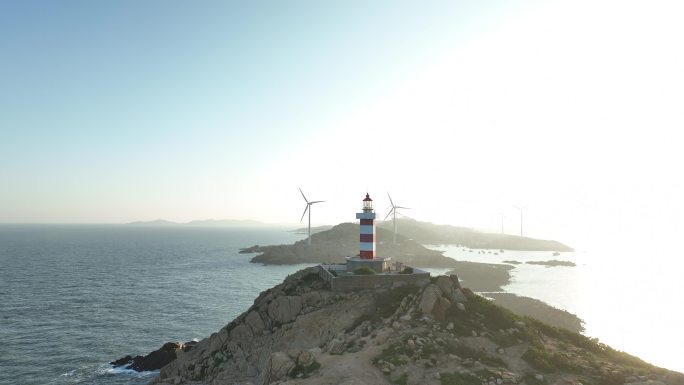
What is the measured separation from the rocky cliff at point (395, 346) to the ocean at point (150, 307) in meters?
15.4

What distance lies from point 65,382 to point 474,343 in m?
43.7

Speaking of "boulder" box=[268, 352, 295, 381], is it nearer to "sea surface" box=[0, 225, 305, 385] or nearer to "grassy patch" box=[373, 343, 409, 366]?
A: "grassy patch" box=[373, 343, 409, 366]

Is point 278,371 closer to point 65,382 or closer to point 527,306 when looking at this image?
point 65,382

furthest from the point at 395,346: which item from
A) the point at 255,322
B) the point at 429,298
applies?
the point at 255,322

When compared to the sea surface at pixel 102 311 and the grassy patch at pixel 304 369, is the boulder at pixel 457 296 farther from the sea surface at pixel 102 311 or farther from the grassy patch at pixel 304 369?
the sea surface at pixel 102 311

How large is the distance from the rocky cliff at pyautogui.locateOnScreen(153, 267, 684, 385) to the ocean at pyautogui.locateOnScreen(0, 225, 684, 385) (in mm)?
15367

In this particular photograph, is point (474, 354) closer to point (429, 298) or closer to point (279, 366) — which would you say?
point (429, 298)

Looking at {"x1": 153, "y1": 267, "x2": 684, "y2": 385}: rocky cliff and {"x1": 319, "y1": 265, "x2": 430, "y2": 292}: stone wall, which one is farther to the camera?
{"x1": 319, "y1": 265, "x2": 430, "y2": 292}: stone wall

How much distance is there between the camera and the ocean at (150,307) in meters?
54.8

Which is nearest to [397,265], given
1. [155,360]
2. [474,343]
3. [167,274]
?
[474,343]

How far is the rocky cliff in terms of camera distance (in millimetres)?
27156

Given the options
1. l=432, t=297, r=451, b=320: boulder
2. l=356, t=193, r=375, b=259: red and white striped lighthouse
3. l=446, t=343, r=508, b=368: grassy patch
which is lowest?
l=446, t=343, r=508, b=368: grassy patch

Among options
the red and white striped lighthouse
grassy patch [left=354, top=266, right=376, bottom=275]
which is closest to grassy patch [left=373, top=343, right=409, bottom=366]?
grassy patch [left=354, top=266, right=376, bottom=275]

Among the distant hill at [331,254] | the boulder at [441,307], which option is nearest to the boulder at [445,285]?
the boulder at [441,307]
